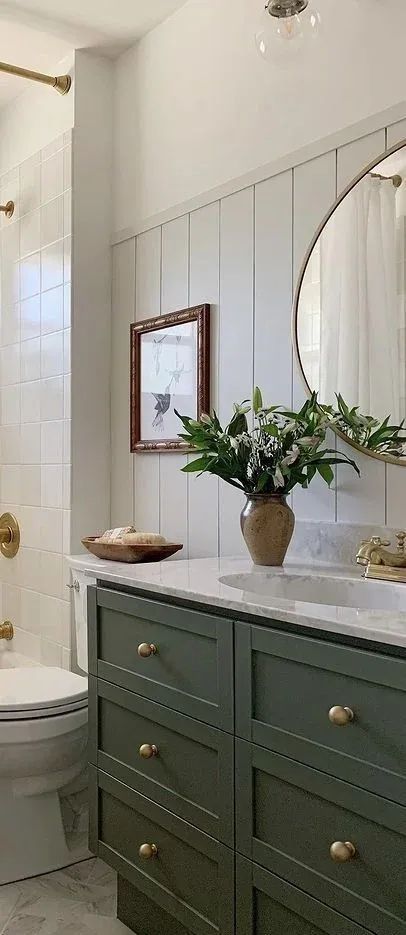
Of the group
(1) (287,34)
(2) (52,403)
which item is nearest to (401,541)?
(1) (287,34)

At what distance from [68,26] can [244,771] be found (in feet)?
7.54

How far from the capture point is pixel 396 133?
183 cm

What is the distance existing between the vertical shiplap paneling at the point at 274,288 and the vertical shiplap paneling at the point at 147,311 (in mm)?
512

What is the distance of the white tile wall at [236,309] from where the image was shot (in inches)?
77.4

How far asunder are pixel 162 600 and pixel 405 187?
39.0 inches

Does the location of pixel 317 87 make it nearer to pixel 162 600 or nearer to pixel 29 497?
pixel 162 600

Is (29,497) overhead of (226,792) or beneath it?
overhead

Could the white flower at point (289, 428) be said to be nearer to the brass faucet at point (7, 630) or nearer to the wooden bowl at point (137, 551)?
the wooden bowl at point (137, 551)

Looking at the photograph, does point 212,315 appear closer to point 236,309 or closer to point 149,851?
point 236,309

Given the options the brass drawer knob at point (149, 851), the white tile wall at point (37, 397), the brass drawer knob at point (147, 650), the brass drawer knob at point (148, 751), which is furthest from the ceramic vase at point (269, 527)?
the white tile wall at point (37, 397)

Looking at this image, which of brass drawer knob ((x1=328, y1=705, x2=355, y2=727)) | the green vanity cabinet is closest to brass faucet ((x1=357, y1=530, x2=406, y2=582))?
the green vanity cabinet

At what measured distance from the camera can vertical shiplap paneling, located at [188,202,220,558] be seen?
2.40m

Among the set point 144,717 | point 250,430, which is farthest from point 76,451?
point 144,717

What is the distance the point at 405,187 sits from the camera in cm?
181
